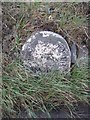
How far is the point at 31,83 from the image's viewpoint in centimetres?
237

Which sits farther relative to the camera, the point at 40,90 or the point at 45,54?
the point at 45,54

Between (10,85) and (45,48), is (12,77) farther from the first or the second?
(45,48)

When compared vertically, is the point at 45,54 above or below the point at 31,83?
above

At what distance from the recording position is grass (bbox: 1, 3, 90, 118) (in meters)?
2.34

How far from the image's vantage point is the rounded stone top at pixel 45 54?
245 centimetres

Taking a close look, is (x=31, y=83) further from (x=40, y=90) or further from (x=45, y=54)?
(x=45, y=54)

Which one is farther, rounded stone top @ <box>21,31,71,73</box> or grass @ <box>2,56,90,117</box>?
rounded stone top @ <box>21,31,71,73</box>

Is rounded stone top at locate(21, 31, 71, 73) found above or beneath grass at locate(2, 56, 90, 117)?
above

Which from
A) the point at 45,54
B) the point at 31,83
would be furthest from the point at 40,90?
the point at 45,54

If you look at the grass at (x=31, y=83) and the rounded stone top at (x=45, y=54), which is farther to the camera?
the rounded stone top at (x=45, y=54)

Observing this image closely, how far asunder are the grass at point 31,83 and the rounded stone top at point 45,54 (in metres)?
0.05

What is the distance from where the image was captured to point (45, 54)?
246 cm

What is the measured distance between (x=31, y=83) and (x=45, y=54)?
0.23 meters

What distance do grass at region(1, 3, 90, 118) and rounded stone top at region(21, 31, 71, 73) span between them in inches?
2.0
